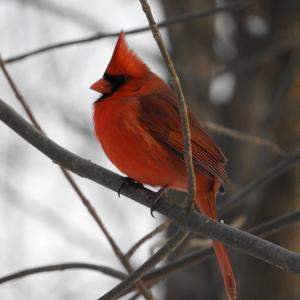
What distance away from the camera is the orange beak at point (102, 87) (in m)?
3.25

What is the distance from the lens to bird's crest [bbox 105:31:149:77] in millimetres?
3221

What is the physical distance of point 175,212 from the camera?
2.39m

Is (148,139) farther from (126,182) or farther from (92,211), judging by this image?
(92,211)

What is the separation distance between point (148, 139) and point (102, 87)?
0.38m

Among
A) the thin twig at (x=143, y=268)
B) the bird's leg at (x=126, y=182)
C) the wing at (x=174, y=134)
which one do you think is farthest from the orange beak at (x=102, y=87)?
the thin twig at (x=143, y=268)

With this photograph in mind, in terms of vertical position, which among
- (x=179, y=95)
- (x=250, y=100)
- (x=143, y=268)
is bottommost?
(x=143, y=268)

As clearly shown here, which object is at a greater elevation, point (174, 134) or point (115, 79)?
point (115, 79)

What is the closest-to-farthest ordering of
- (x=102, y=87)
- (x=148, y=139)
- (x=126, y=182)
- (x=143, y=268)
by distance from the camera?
(x=143, y=268)
(x=126, y=182)
(x=148, y=139)
(x=102, y=87)

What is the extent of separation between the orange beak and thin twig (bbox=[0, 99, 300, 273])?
2.50ft

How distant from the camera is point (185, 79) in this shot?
4.81 m

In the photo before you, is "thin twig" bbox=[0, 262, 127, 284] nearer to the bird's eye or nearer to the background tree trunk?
the bird's eye

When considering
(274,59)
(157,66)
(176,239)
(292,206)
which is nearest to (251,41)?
(274,59)

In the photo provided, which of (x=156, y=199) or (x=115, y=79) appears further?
(x=115, y=79)

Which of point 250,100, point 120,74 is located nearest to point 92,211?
point 120,74
